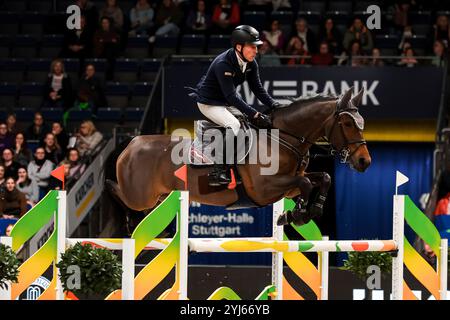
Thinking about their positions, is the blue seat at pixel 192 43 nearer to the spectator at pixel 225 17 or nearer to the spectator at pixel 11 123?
the spectator at pixel 225 17

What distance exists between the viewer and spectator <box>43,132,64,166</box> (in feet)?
40.5

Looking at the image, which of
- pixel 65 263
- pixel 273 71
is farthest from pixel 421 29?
pixel 65 263

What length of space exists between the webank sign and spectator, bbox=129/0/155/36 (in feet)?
5.93

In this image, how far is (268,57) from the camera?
13039mm

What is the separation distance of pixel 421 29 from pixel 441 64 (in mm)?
1615

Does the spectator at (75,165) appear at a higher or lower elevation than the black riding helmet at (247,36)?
lower

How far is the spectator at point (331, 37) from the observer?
13664 millimetres

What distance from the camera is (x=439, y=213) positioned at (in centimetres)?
1163

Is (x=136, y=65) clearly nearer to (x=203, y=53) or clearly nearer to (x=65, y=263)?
(x=203, y=53)

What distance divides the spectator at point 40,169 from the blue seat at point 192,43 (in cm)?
287

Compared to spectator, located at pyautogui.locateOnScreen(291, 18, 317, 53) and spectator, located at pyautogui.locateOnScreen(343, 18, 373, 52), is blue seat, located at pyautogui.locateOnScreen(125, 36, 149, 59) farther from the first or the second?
spectator, located at pyautogui.locateOnScreen(343, 18, 373, 52)

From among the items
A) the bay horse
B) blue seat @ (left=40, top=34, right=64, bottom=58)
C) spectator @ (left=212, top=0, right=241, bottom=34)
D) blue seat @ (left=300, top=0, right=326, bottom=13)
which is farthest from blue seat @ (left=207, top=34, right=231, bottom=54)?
the bay horse

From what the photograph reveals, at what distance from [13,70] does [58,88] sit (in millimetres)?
1052

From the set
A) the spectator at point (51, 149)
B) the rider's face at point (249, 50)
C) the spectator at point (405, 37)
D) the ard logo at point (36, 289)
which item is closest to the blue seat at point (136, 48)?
the spectator at point (51, 149)
